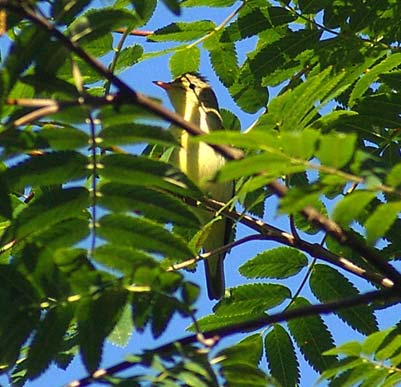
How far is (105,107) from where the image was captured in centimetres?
245

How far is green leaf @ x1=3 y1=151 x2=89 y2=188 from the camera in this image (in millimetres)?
2543

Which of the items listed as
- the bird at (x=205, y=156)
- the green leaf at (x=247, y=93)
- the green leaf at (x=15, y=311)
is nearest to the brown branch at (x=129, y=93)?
the green leaf at (x=15, y=311)

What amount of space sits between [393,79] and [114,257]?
5.73 feet

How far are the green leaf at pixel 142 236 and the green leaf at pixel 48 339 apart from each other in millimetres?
195

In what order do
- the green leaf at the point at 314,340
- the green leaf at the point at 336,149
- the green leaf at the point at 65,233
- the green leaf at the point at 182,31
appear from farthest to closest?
the green leaf at the point at 182,31 → the green leaf at the point at 314,340 → the green leaf at the point at 65,233 → the green leaf at the point at 336,149

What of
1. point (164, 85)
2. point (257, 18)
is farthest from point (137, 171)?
point (164, 85)

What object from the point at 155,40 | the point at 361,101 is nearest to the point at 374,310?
the point at 361,101

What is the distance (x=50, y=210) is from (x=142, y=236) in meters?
0.25

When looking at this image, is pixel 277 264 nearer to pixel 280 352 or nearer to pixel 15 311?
pixel 280 352

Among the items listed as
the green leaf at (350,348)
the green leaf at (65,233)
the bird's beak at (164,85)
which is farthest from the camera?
the bird's beak at (164,85)

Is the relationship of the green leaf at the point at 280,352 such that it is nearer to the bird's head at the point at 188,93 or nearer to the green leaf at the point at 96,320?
the green leaf at the point at 96,320

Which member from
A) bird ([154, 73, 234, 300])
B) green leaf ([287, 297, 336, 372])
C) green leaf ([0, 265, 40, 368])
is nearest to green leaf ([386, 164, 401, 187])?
green leaf ([0, 265, 40, 368])

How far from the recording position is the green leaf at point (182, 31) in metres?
4.15

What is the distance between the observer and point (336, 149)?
212cm
